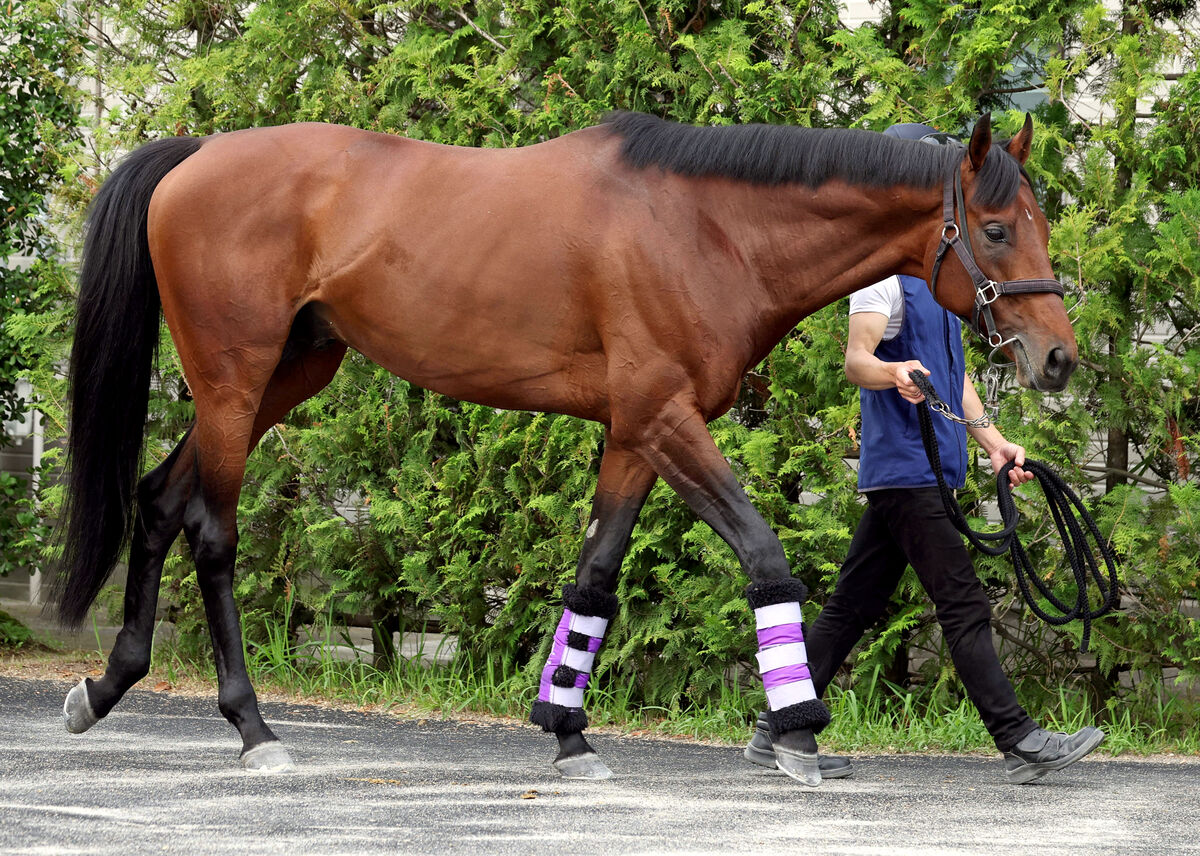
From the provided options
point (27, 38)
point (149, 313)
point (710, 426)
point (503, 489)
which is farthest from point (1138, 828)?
point (27, 38)

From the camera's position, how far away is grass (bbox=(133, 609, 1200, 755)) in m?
4.94

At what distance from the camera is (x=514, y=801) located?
374 cm

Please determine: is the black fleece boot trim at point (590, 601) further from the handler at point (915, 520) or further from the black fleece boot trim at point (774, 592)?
the handler at point (915, 520)

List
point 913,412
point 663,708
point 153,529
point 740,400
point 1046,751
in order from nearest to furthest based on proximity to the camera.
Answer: point 1046,751, point 913,412, point 153,529, point 663,708, point 740,400

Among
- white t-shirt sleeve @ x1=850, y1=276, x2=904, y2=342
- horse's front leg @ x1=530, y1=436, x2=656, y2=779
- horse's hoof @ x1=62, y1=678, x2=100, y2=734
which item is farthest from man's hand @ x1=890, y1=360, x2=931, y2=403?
horse's hoof @ x1=62, y1=678, x2=100, y2=734

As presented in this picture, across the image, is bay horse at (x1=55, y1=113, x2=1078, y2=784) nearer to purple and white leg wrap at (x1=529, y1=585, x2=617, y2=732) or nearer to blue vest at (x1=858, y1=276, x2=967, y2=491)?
purple and white leg wrap at (x1=529, y1=585, x2=617, y2=732)

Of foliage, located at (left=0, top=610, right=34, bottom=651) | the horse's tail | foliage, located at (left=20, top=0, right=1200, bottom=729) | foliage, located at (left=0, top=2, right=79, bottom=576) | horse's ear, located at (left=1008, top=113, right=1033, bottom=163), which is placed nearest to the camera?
horse's ear, located at (left=1008, top=113, right=1033, bottom=163)

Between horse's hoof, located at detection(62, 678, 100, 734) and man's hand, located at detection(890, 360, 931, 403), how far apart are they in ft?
9.43

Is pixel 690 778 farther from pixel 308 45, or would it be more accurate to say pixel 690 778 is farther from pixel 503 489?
pixel 308 45

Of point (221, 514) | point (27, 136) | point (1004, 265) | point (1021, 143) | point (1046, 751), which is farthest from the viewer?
point (27, 136)

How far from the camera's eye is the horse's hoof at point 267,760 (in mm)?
4090

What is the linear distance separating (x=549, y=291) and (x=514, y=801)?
59.4 inches

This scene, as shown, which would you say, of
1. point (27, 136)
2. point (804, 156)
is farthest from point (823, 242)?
point (27, 136)

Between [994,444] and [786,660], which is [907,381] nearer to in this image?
[994,444]
